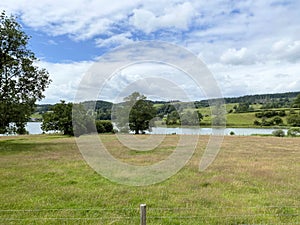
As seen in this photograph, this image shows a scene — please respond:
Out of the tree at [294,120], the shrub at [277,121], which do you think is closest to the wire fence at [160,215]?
the tree at [294,120]

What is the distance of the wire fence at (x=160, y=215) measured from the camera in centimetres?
762

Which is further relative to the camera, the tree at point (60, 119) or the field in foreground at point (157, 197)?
the tree at point (60, 119)

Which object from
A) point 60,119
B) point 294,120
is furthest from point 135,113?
point 294,120

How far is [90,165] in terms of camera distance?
55.4 feet

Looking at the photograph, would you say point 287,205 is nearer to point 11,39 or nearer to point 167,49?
point 167,49

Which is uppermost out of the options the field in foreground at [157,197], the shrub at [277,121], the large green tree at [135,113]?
the large green tree at [135,113]

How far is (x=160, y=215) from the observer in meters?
8.20

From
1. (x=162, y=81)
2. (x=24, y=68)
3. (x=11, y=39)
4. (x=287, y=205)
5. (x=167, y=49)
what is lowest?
(x=287, y=205)

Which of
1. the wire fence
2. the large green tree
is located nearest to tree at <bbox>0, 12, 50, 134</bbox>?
the large green tree

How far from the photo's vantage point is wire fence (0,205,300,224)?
25.0ft

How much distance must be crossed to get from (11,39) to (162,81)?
844 inches

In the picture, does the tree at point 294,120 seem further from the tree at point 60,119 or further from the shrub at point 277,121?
the tree at point 60,119

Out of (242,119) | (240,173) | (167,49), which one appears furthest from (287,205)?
(242,119)

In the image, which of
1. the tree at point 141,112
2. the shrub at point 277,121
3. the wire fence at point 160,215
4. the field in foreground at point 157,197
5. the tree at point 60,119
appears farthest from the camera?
the shrub at point 277,121
